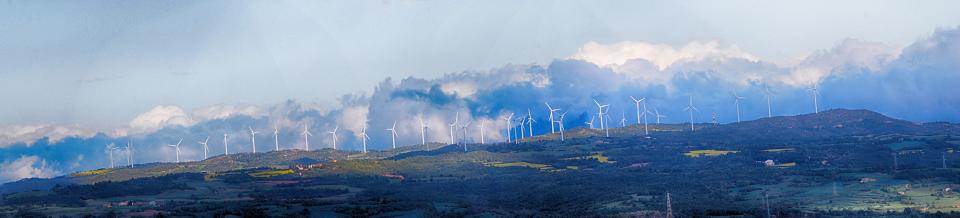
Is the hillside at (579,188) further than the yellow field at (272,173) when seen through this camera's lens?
No

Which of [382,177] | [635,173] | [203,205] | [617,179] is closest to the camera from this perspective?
[203,205]

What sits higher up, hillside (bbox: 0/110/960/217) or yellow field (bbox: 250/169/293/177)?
yellow field (bbox: 250/169/293/177)

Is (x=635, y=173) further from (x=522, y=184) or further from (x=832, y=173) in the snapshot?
(x=832, y=173)

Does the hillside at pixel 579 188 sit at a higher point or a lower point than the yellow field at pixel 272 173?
lower

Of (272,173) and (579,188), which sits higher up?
A: (272,173)

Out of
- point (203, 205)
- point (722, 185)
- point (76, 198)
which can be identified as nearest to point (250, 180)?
point (76, 198)

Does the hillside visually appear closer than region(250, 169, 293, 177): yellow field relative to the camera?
Yes

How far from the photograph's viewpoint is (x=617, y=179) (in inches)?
6245

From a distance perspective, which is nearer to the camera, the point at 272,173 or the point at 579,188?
the point at 579,188

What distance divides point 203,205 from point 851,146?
394ft

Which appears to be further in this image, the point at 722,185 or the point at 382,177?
the point at 382,177

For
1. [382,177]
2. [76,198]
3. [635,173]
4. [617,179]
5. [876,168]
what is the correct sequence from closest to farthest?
[76,198], [876,168], [617,179], [635,173], [382,177]

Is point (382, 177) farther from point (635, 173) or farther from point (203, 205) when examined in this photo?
point (203, 205)

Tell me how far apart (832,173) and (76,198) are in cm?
9883
